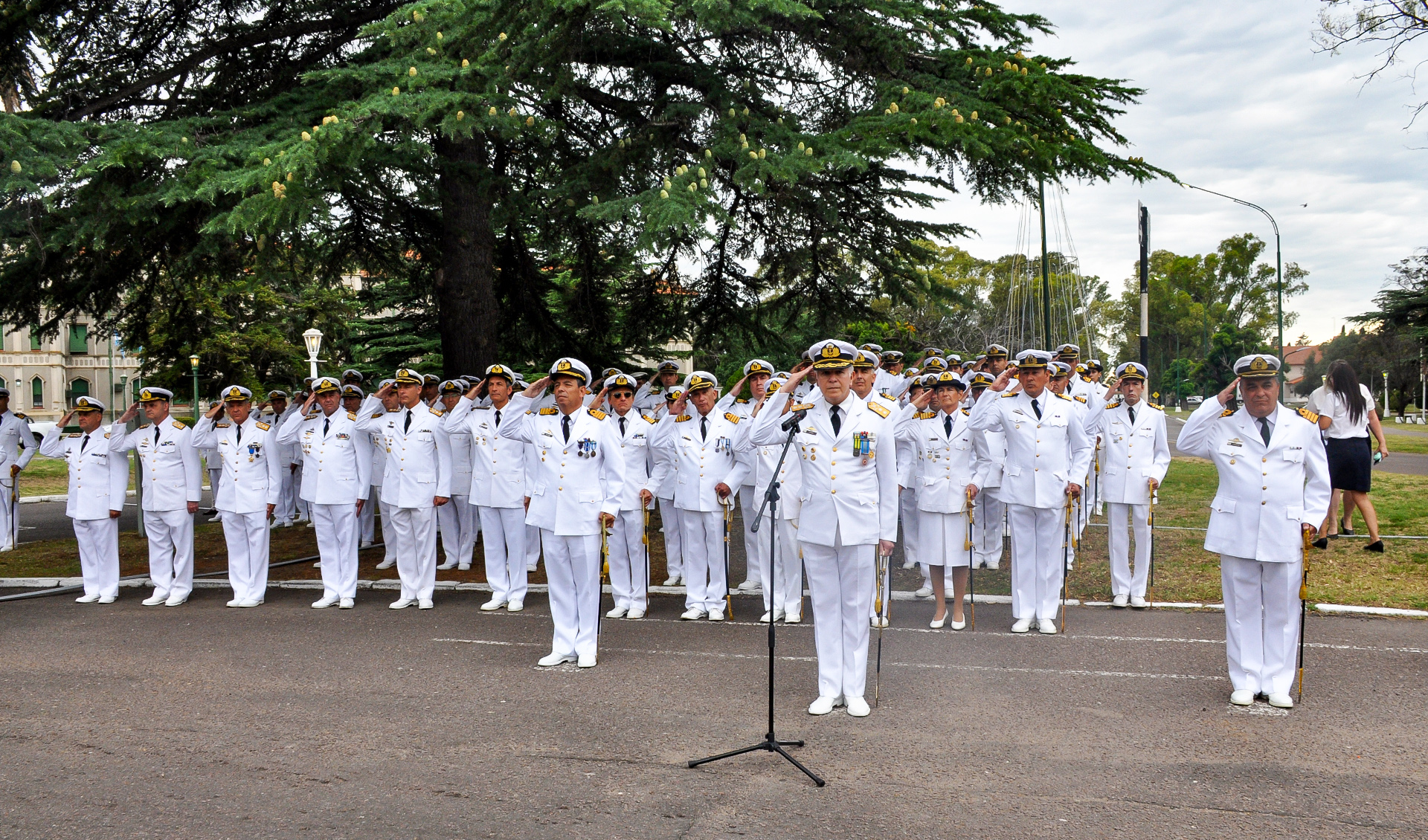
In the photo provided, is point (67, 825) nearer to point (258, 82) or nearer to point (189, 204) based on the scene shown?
point (189, 204)

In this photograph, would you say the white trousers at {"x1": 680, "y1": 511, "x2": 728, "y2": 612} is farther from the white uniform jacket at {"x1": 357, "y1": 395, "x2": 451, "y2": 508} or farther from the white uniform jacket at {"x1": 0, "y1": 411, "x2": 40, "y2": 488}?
the white uniform jacket at {"x1": 0, "y1": 411, "x2": 40, "y2": 488}

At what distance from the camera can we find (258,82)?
1298cm

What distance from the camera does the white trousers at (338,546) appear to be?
1018 cm

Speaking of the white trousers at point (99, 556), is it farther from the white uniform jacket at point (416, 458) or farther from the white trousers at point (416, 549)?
the white trousers at point (416, 549)

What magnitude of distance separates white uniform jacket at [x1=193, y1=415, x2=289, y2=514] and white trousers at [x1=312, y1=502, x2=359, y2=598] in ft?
1.83

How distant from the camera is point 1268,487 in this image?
643 centimetres

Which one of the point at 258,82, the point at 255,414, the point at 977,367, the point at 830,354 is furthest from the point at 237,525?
the point at 977,367

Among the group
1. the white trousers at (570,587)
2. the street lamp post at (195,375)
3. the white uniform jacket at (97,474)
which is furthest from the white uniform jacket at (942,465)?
the street lamp post at (195,375)

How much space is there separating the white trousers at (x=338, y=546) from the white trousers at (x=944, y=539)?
5589 mm

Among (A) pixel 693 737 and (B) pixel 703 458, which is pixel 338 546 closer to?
(B) pixel 703 458

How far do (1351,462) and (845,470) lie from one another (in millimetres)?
7743

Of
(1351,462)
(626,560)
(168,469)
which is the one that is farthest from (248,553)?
(1351,462)

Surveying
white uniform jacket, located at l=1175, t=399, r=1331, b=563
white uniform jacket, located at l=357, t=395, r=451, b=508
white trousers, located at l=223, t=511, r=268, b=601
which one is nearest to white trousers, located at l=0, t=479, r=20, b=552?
white trousers, located at l=223, t=511, r=268, b=601

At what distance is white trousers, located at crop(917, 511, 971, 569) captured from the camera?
839 centimetres
